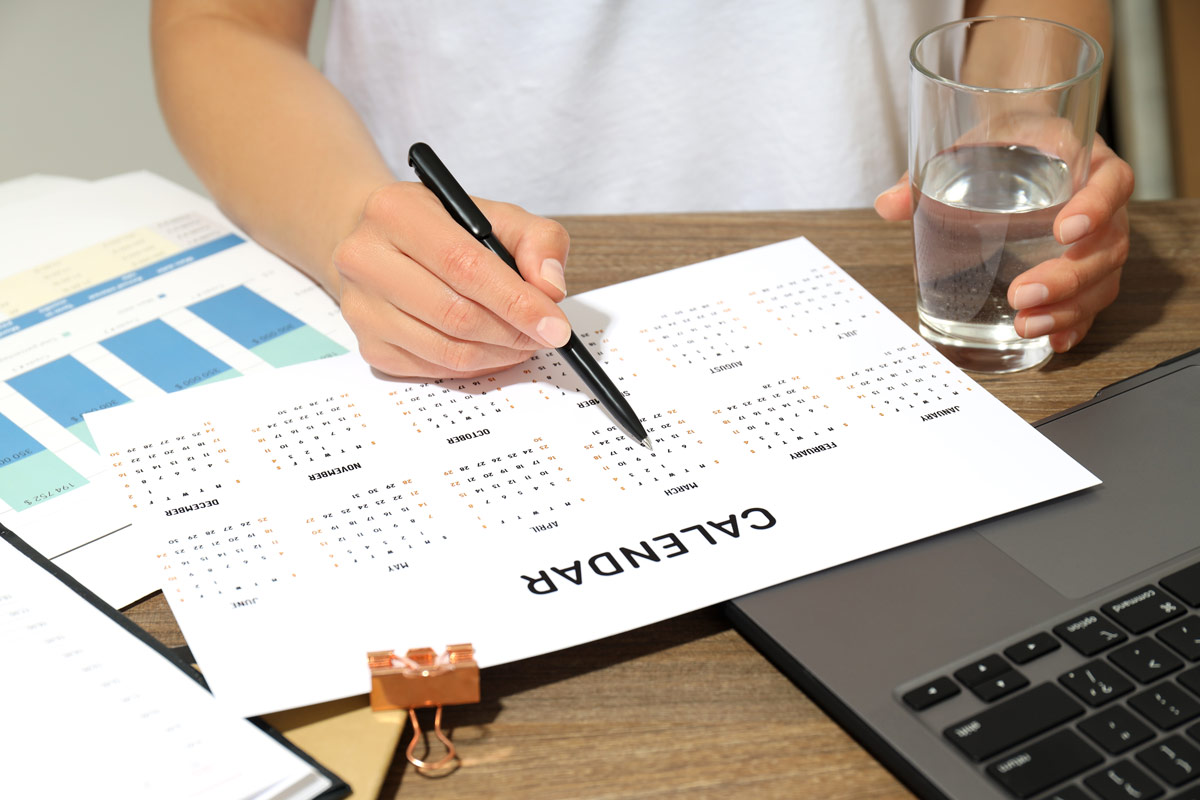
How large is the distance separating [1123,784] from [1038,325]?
0.94 ft

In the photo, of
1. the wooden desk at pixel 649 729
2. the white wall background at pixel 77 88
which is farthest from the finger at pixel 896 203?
the white wall background at pixel 77 88

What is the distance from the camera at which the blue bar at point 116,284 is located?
0.66 metres

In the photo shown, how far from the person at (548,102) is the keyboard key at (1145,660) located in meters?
0.32

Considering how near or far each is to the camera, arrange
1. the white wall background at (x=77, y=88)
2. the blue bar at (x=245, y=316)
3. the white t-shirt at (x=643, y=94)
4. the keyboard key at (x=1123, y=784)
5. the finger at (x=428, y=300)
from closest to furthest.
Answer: the keyboard key at (x=1123, y=784)
the finger at (x=428, y=300)
the blue bar at (x=245, y=316)
the white t-shirt at (x=643, y=94)
the white wall background at (x=77, y=88)

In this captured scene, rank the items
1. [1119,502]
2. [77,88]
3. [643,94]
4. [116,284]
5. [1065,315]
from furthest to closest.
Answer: [77,88], [643,94], [116,284], [1065,315], [1119,502]

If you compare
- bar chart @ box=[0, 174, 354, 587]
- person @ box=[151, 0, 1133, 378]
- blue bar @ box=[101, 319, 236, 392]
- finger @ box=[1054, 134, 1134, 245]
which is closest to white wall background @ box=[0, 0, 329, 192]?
person @ box=[151, 0, 1133, 378]

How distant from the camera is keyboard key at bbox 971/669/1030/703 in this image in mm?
370

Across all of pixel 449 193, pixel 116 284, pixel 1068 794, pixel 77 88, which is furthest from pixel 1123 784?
pixel 77 88

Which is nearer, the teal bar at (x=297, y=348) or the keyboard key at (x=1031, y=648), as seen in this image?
the keyboard key at (x=1031, y=648)

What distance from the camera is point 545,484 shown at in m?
0.48

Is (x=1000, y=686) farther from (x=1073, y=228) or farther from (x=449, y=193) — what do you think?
(x=449, y=193)

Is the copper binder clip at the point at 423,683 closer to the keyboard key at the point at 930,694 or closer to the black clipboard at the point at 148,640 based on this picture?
the black clipboard at the point at 148,640

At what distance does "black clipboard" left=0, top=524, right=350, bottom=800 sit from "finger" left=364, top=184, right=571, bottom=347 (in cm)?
22

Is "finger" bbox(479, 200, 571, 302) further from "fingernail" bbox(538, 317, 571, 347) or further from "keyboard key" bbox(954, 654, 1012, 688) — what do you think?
"keyboard key" bbox(954, 654, 1012, 688)
